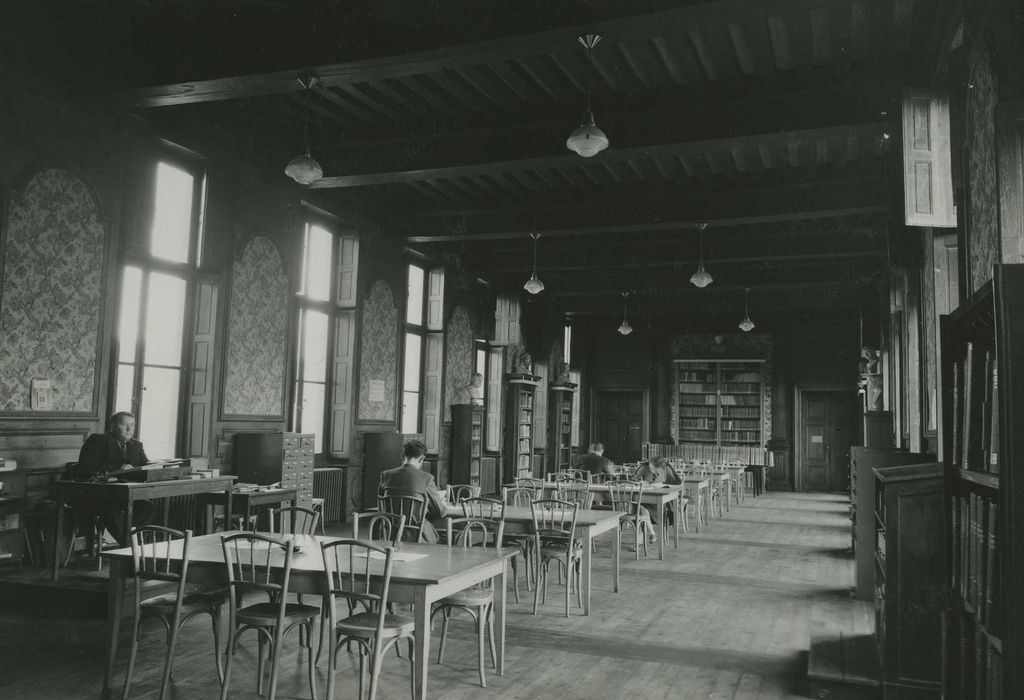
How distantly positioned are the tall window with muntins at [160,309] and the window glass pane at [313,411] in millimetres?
2120

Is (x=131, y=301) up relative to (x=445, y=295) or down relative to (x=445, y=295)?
down

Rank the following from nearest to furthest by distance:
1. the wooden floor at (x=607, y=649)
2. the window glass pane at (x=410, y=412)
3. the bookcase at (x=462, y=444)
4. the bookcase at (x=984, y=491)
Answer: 1. the bookcase at (x=984, y=491)
2. the wooden floor at (x=607, y=649)
3. the window glass pane at (x=410, y=412)
4. the bookcase at (x=462, y=444)

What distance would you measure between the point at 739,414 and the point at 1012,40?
16.1 meters

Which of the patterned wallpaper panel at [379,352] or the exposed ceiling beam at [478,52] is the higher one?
the exposed ceiling beam at [478,52]

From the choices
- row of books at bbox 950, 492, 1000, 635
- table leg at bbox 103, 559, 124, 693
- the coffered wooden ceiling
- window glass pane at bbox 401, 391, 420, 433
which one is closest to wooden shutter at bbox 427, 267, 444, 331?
window glass pane at bbox 401, 391, 420, 433

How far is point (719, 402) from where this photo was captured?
19.3 m

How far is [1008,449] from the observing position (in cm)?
214

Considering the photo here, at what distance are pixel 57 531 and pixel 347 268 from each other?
549 centimetres

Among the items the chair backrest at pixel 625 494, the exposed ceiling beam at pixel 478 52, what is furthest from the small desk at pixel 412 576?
the chair backrest at pixel 625 494

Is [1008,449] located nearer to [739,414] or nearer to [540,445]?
[540,445]

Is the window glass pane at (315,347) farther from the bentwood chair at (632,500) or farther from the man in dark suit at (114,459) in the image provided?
the bentwood chair at (632,500)

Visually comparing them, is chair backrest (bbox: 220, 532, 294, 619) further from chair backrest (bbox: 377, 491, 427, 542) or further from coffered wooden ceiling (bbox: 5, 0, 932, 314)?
coffered wooden ceiling (bbox: 5, 0, 932, 314)

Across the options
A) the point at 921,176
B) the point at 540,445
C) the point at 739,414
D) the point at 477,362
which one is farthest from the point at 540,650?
the point at 739,414

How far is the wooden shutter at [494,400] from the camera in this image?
14.7 meters
